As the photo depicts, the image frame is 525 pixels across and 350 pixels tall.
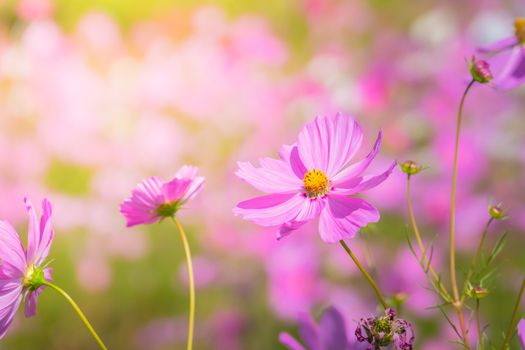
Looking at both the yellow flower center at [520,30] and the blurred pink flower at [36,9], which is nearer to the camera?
the yellow flower center at [520,30]

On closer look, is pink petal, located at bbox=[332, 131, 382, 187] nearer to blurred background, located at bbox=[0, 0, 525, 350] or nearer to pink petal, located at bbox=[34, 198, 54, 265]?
pink petal, located at bbox=[34, 198, 54, 265]

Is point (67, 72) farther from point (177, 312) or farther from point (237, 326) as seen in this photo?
point (237, 326)

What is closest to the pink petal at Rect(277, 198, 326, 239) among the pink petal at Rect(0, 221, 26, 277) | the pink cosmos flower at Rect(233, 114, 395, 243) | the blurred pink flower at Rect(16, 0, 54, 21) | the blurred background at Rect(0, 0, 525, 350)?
the pink cosmos flower at Rect(233, 114, 395, 243)

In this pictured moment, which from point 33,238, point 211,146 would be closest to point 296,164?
point 33,238

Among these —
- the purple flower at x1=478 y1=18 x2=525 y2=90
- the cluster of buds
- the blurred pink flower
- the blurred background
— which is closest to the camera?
the cluster of buds

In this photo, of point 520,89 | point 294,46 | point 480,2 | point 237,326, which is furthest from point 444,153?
point 294,46

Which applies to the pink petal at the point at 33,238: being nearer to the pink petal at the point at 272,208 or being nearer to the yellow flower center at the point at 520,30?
the pink petal at the point at 272,208

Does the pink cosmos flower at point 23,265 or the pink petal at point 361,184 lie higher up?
the pink petal at point 361,184

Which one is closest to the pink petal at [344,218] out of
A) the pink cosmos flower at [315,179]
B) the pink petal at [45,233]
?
the pink cosmos flower at [315,179]
